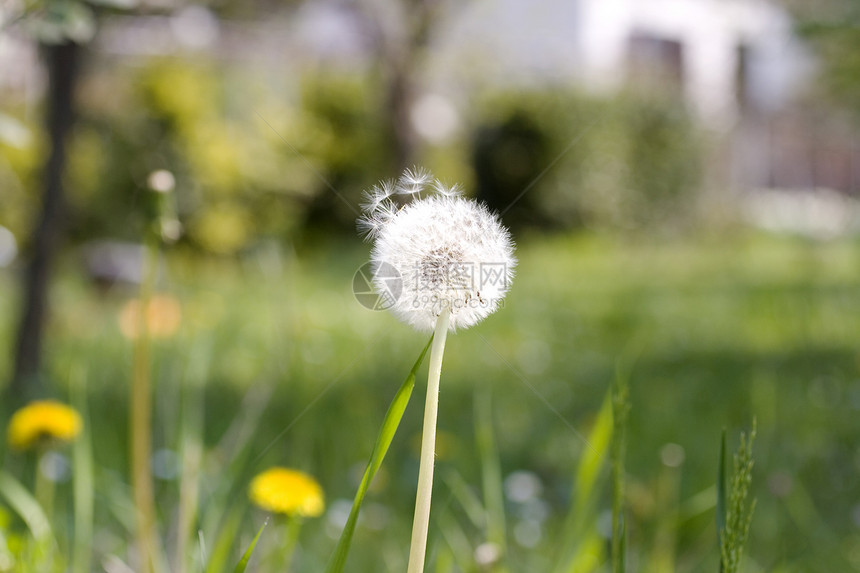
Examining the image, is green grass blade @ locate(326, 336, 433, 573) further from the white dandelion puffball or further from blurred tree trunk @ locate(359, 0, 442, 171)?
blurred tree trunk @ locate(359, 0, 442, 171)

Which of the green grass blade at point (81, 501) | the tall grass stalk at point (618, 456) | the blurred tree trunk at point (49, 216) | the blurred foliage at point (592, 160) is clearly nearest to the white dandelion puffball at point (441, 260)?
the tall grass stalk at point (618, 456)

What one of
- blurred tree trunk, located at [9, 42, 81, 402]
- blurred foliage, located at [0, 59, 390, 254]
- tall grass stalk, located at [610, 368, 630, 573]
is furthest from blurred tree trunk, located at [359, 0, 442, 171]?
tall grass stalk, located at [610, 368, 630, 573]

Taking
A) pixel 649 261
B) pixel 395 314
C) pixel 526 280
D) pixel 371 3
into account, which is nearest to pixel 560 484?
pixel 395 314

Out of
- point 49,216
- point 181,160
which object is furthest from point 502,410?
point 181,160

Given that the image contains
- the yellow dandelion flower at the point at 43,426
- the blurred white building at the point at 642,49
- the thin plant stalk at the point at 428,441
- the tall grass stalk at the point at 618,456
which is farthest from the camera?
the blurred white building at the point at 642,49

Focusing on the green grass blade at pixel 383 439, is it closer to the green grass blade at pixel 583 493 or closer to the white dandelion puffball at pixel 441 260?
the white dandelion puffball at pixel 441 260

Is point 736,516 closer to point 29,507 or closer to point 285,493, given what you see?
point 285,493

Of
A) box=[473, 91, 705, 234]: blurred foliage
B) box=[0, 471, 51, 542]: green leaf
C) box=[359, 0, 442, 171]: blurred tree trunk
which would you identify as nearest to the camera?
box=[0, 471, 51, 542]: green leaf
